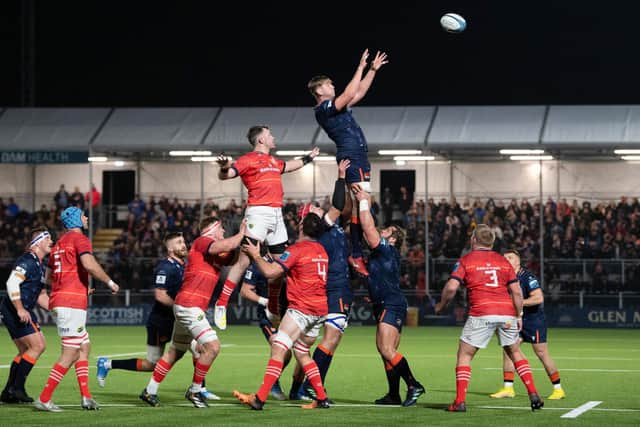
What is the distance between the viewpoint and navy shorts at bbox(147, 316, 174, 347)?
15453 mm

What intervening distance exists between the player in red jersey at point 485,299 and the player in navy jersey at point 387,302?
1.06 m

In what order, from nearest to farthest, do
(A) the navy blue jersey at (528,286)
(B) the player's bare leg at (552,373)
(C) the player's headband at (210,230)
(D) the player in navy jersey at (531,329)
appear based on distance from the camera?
A: 1. (C) the player's headband at (210,230)
2. (B) the player's bare leg at (552,373)
3. (D) the player in navy jersey at (531,329)
4. (A) the navy blue jersey at (528,286)

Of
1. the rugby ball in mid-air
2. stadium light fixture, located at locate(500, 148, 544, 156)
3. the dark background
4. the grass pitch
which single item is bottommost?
the grass pitch

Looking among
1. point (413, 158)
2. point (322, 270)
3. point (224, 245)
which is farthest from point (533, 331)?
point (413, 158)

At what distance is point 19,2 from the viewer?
183 ft

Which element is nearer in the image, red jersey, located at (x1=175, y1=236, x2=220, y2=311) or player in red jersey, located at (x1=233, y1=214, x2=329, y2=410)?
player in red jersey, located at (x1=233, y1=214, x2=329, y2=410)

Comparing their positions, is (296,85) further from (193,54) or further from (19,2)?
(19,2)

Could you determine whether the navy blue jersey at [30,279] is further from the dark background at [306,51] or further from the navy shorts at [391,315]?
the dark background at [306,51]

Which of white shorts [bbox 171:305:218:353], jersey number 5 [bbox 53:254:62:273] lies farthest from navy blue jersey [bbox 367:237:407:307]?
jersey number 5 [bbox 53:254:62:273]

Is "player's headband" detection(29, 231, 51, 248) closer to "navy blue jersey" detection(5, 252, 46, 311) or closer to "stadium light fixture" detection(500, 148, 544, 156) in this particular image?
"navy blue jersey" detection(5, 252, 46, 311)

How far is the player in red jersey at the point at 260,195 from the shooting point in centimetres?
1515

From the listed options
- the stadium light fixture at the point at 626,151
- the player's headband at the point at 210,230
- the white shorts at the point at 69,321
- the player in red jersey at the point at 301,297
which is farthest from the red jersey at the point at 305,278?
the stadium light fixture at the point at 626,151

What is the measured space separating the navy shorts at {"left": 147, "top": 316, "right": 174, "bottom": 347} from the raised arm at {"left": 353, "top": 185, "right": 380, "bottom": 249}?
116 inches

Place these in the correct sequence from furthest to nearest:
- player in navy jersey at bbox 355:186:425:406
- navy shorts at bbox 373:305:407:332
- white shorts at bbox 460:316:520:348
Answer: navy shorts at bbox 373:305:407:332
player in navy jersey at bbox 355:186:425:406
white shorts at bbox 460:316:520:348
